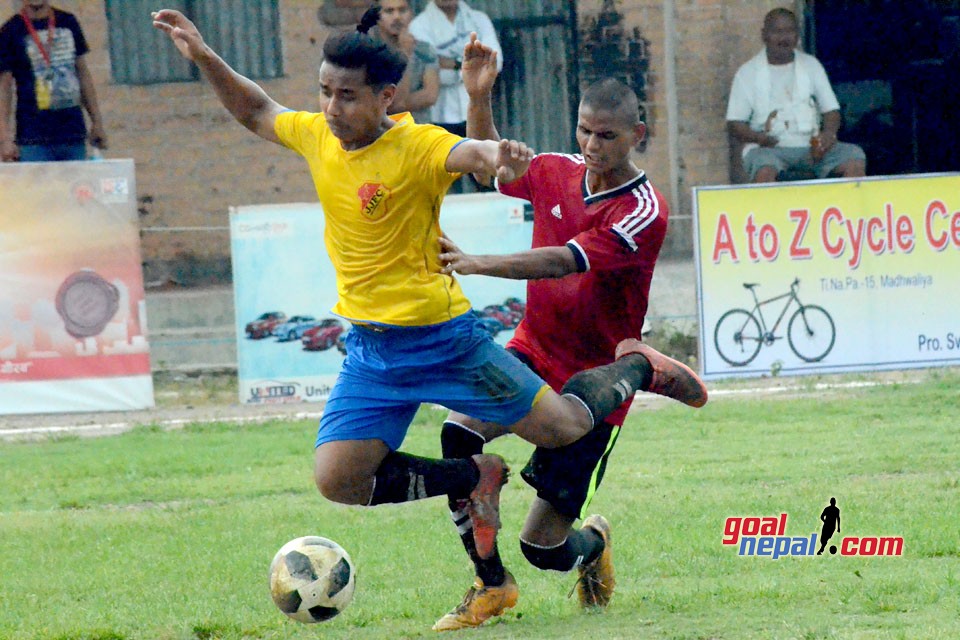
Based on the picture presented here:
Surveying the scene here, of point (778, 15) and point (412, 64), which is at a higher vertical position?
point (778, 15)

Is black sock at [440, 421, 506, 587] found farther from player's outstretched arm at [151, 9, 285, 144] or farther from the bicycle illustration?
the bicycle illustration

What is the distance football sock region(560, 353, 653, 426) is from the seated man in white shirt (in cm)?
866

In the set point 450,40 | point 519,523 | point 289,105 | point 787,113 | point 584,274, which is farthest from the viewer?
point 289,105

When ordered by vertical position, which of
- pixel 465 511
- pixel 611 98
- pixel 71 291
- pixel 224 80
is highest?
pixel 224 80

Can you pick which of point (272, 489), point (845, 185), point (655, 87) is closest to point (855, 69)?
point (655, 87)

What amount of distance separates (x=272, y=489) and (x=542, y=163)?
3.62m

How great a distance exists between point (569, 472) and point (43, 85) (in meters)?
8.57

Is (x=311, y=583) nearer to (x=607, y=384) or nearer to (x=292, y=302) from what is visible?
(x=607, y=384)

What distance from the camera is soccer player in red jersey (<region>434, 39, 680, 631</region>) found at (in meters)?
5.90

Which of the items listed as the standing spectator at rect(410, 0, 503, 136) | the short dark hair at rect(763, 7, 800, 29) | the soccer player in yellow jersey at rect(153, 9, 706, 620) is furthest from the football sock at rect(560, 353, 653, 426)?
the short dark hair at rect(763, 7, 800, 29)

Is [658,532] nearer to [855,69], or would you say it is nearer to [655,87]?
[655,87]

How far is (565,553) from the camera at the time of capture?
20.3 ft

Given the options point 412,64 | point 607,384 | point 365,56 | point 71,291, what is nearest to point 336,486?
point 607,384

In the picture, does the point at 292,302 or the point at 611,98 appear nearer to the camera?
the point at 611,98
